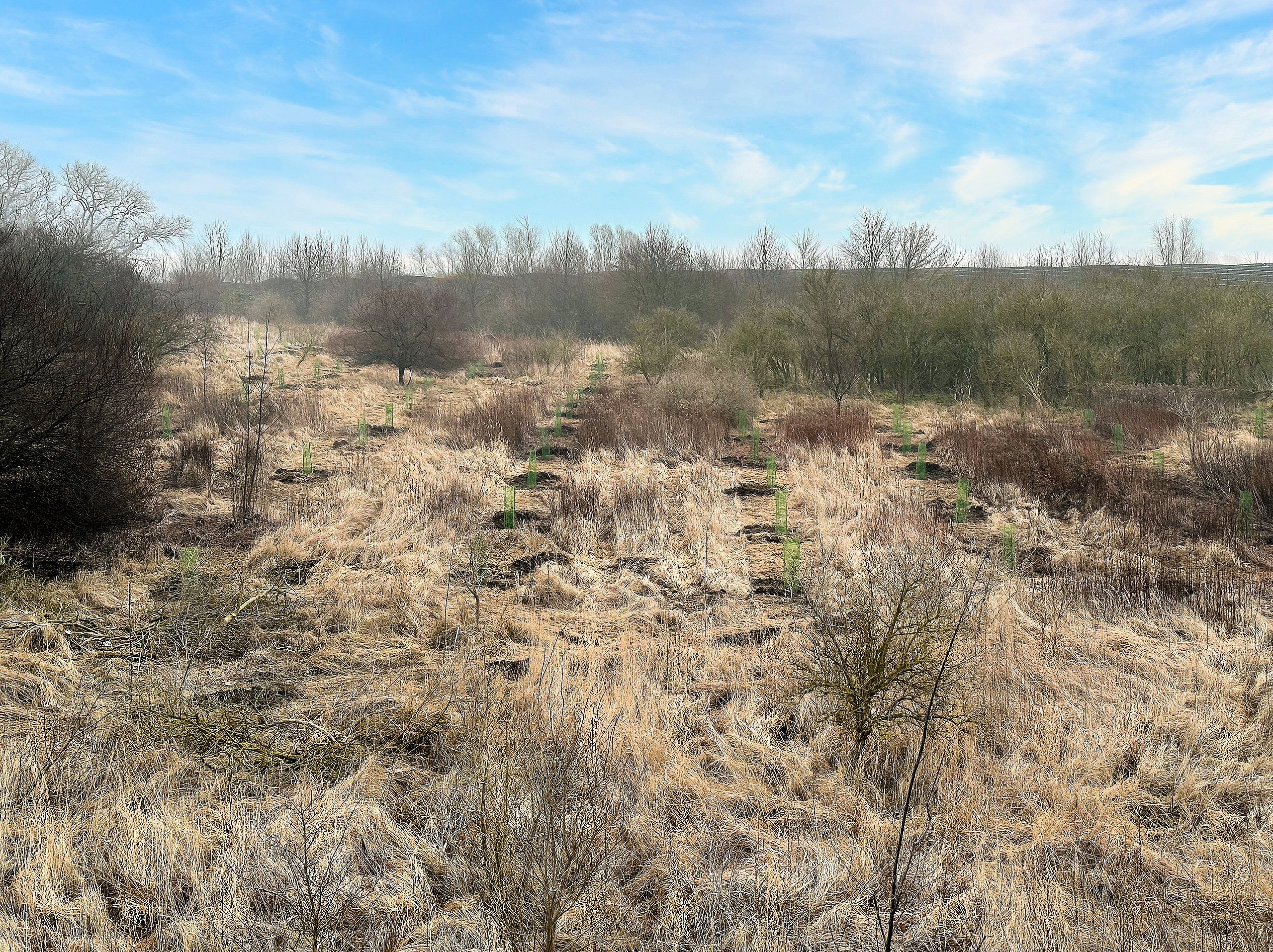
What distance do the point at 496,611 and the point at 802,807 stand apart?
9.42 ft

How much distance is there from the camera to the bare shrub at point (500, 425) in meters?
11.1

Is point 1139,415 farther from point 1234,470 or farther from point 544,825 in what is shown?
point 544,825

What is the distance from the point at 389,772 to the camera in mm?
3348

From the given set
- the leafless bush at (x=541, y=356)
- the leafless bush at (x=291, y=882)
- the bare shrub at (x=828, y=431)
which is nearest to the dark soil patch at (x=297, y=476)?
the bare shrub at (x=828, y=431)

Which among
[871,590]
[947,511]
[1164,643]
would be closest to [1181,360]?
[947,511]

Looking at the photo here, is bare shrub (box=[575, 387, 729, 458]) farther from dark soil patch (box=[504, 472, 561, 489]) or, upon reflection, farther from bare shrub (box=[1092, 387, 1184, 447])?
bare shrub (box=[1092, 387, 1184, 447])

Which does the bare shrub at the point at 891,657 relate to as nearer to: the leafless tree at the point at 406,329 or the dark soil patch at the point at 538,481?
the dark soil patch at the point at 538,481

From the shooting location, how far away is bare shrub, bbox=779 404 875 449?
1092cm

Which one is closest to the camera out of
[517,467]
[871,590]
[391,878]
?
[391,878]

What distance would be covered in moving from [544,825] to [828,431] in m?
9.59

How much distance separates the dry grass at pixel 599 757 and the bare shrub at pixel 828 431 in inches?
169

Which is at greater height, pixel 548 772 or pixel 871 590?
pixel 871 590

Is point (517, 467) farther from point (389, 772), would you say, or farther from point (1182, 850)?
point (1182, 850)

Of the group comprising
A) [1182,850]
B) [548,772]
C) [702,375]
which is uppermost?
[702,375]
